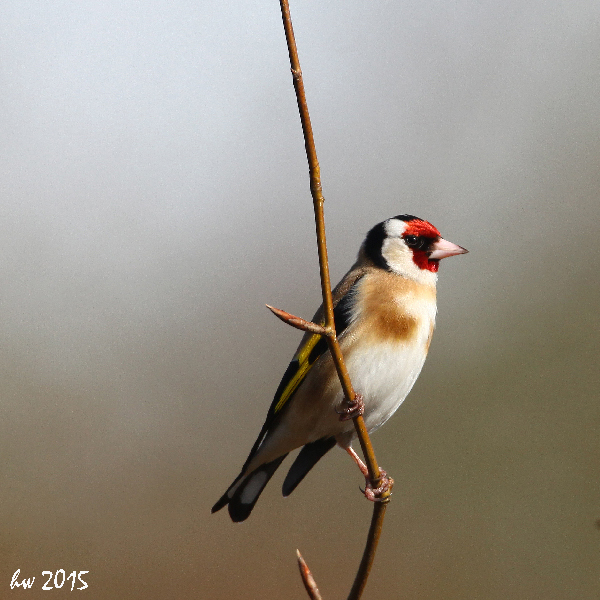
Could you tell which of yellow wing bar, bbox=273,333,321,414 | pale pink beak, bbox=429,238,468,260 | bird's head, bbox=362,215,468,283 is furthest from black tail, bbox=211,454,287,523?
pale pink beak, bbox=429,238,468,260

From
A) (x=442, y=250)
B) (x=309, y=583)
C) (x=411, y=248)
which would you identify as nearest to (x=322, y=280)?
(x=309, y=583)

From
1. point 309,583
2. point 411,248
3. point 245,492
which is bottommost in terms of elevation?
point 245,492

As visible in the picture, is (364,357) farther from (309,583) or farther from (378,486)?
(309,583)

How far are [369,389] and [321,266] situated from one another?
1.20 m

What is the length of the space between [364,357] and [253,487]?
72 centimetres

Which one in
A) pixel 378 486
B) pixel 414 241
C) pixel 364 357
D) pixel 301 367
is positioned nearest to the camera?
pixel 378 486

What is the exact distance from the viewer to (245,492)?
276 cm

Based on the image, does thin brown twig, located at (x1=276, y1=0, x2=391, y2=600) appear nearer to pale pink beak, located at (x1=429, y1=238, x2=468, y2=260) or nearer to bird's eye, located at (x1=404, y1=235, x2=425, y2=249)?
pale pink beak, located at (x1=429, y1=238, x2=468, y2=260)

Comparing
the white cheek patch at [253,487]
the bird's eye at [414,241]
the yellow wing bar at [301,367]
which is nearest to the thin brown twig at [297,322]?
the yellow wing bar at [301,367]

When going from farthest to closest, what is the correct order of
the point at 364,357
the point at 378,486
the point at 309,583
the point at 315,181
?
1. the point at 364,357
2. the point at 378,486
3. the point at 309,583
4. the point at 315,181

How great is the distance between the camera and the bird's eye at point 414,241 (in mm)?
2690

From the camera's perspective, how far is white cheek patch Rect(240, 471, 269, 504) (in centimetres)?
274

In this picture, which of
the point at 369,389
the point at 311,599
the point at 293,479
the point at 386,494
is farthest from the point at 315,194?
the point at 293,479

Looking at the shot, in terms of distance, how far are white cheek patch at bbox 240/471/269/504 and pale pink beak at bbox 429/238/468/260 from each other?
3.49 ft
